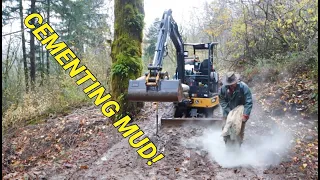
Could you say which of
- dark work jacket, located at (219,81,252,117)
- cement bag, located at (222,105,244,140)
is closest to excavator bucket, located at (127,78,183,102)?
cement bag, located at (222,105,244,140)

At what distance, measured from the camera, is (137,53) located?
32.1 ft

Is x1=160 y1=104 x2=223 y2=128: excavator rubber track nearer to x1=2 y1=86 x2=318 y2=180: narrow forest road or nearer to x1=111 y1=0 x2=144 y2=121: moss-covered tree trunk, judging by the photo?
x1=2 y1=86 x2=318 y2=180: narrow forest road

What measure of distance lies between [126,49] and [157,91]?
4196mm

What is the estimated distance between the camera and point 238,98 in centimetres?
669

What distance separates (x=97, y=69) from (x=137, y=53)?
7.22 metres

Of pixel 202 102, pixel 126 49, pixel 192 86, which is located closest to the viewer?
pixel 202 102

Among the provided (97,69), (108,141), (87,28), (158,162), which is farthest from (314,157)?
(87,28)

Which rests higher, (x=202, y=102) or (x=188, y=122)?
(x=202, y=102)

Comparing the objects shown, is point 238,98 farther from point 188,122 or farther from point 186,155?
point 188,122

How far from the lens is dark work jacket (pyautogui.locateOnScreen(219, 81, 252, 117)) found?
253 inches

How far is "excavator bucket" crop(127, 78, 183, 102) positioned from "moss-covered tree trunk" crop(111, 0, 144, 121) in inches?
146

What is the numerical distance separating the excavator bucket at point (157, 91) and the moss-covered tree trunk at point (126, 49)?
12.1 ft

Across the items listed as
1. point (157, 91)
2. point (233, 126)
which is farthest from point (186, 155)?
point (157, 91)

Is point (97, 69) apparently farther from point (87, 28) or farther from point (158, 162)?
point (158, 162)
